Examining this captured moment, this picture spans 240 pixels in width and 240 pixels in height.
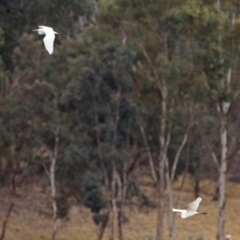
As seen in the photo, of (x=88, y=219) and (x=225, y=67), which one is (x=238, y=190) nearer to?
(x=88, y=219)

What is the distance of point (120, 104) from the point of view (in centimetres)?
2972

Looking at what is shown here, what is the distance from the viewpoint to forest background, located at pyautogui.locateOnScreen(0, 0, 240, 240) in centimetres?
2900

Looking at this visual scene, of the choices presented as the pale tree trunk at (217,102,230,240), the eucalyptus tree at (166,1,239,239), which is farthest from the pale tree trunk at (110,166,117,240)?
the pale tree trunk at (217,102,230,240)

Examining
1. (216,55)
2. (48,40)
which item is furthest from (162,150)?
(48,40)

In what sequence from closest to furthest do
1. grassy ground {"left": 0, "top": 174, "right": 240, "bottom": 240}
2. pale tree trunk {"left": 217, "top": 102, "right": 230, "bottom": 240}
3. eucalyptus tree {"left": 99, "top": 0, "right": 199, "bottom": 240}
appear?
eucalyptus tree {"left": 99, "top": 0, "right": 199, "bottom": 240} → pale tree trunk {"left": 217, "top": 102, "right": 230, "bottom": 240} → grassy ground {"left": 0, "top": 174, "right": 240, "bottom": 240}

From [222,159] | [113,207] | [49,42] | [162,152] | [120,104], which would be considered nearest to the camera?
[49,42]

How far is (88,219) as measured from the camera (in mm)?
35469

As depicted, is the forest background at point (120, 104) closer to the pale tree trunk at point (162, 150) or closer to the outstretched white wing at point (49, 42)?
the pale tree trunk at point (162, 150)

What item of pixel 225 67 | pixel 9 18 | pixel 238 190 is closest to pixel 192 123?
pixel 225 67

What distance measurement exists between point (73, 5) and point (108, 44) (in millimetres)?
4055

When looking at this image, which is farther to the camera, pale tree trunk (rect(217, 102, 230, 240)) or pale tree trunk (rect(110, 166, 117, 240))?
pale tree trunk (rect(217, 102, 230, 240))

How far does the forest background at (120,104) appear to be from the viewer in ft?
95.1

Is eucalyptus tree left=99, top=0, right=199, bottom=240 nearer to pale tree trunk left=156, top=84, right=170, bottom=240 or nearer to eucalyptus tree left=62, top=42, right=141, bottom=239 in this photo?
pale tree trunk left=156, top=84, right=170, bottom=240

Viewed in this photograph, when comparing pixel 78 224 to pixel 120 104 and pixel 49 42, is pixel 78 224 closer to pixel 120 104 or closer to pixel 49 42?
pixel 120 104
